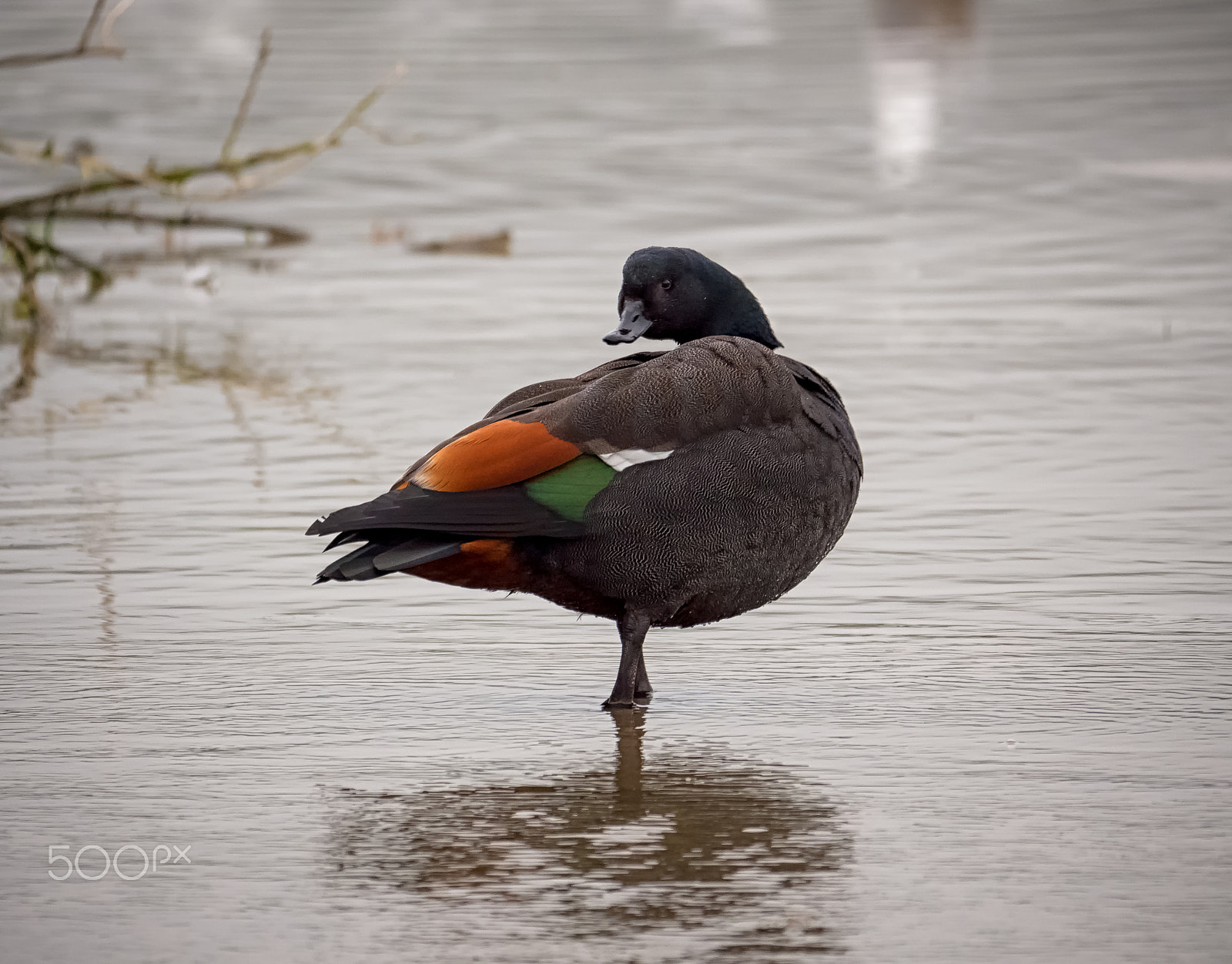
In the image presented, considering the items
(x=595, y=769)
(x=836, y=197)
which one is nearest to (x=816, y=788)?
(x=595, y=769)

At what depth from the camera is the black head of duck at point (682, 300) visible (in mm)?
6375

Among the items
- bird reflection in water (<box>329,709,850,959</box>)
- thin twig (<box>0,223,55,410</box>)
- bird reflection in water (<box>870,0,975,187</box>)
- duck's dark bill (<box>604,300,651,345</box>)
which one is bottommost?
bird reflection in water (<box>329,709,850,959</box>)

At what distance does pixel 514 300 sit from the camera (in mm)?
11898

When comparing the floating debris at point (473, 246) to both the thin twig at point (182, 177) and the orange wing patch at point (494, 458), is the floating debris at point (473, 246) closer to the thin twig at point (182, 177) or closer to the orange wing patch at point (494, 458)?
the thin twig at point (182, 177)

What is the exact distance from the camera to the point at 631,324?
251 inches

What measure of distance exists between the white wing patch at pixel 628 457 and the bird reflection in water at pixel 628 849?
78cm

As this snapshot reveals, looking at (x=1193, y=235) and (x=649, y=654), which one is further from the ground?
(x=1193, y=235)

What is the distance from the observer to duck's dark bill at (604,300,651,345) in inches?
247

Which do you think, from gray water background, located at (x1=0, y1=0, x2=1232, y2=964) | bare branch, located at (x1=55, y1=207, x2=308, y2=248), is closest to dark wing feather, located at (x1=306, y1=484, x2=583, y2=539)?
gray water background, located at (x1=0, y1=0, x2=1232, y2=964)

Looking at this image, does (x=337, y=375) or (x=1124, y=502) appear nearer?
(x=1124, y=502)

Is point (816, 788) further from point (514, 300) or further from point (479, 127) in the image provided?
point (479, 127)

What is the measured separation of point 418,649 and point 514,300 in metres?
5.84

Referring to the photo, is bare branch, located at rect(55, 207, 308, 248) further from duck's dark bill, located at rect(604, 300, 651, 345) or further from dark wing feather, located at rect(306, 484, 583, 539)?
dark wing feather, located at rect(306, 484, 583, 539)

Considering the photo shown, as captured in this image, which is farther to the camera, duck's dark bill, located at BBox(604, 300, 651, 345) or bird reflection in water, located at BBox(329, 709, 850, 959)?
duck's dark bill, located at BBox(604, 300, 651, 345)
